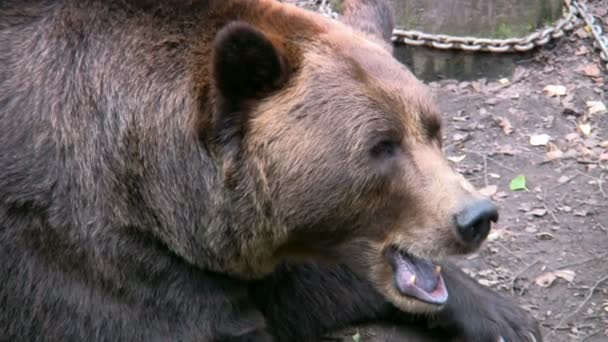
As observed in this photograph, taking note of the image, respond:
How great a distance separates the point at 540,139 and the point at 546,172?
1.48 feet

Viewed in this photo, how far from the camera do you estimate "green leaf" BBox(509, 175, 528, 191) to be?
285 inches

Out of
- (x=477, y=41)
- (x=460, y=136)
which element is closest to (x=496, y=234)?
(x=460, y=136)

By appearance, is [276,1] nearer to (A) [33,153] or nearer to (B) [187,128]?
(B) [187,128]

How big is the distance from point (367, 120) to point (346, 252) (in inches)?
25.8

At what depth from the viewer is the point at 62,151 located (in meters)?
4.53

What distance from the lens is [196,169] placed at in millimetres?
4469

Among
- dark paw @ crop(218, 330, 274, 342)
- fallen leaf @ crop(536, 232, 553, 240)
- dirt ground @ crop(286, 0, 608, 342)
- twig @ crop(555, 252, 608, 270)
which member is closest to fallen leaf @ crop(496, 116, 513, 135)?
dirt ground @ crop(286, 0, 608, 342)

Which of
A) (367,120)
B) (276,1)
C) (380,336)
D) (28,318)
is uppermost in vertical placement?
(276,1)

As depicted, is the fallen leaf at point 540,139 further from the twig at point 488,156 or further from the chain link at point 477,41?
the chain link at point 477,41

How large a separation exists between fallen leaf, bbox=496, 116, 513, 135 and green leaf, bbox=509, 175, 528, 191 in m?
0.64

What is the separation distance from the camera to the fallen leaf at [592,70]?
8.54 meters

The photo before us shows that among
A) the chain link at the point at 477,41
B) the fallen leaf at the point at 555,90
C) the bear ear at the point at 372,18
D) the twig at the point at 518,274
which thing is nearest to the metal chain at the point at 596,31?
the chain link at the point at 477,41

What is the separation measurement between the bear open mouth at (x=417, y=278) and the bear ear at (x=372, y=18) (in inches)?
45.1

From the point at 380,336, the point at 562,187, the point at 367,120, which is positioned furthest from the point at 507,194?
the point at 367,120
